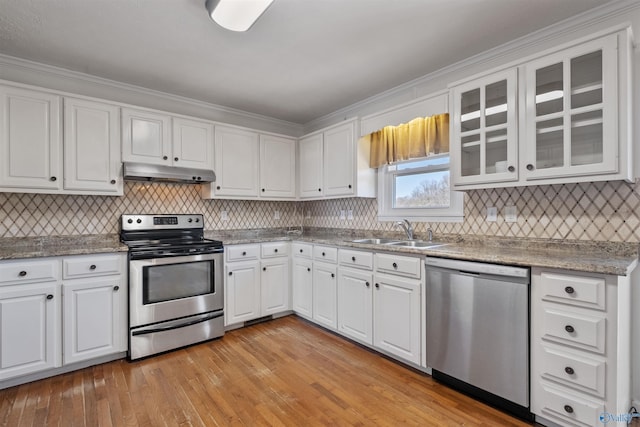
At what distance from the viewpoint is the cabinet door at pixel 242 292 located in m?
3.26

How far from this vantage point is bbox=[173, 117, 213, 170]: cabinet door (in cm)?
326

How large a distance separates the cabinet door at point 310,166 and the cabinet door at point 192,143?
3.78 feet

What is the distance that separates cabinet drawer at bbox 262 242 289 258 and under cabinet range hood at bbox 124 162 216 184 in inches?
36.6

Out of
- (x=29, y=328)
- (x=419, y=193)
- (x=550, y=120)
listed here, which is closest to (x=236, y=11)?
(x=550, y=120)

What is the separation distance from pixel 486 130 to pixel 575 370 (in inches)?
61.0

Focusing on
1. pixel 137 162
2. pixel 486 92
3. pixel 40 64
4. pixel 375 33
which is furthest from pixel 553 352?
pixel 40 64

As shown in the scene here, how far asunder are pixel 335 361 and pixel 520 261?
159cm

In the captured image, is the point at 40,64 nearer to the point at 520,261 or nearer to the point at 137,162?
the point at 137,162

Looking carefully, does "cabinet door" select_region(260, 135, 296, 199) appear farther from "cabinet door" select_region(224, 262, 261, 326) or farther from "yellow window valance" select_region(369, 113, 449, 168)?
"yellow window valance" select_region(369, 113, 449, 168)

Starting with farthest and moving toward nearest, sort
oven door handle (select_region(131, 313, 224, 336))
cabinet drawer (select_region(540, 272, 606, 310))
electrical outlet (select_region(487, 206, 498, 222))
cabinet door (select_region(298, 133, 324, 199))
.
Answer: cabinet door (select_region(298, 133, 324, 199))
oven door handle (select_region(131, 313, 224, 336))
electrical outlet (select_region(487, 206, 498, 222))
cabinet drawer (select_region(540, 272, 606, 310))

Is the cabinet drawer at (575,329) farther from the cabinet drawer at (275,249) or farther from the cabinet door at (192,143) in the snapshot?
the cabinet door at (192,143)

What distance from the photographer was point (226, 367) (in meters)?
2.52

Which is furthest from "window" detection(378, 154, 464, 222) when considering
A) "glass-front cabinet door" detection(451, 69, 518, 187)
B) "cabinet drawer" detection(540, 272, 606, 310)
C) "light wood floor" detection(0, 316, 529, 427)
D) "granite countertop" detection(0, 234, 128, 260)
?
"granite countertop" detection(0, 234, 128, 260)

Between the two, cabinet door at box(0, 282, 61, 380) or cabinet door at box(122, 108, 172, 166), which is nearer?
cabinet door at box(0, 282, 61, 380)
